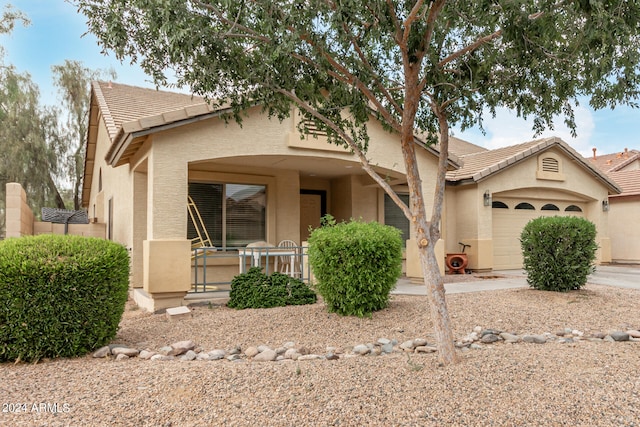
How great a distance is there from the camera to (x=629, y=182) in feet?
58.9

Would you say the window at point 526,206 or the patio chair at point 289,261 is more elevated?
the window at point 526,206

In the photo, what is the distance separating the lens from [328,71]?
522cm

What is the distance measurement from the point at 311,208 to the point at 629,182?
44.0ft

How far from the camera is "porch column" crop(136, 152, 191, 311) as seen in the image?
7.88 metres

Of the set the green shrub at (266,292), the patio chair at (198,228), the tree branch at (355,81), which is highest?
the tree branch at (355,81)

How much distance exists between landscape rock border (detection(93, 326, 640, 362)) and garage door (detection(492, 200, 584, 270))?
28.6 ft

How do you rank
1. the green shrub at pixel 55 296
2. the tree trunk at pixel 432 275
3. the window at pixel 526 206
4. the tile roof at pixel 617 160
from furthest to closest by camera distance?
1. the tile roof at pixel 617 160
2. the window at pixel 526 206
3. the green shrub at pixel 55 296
4. the tree trunk at pixel 432 275

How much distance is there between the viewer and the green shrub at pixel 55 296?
4.89 meters

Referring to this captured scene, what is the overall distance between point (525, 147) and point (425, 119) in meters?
10.3

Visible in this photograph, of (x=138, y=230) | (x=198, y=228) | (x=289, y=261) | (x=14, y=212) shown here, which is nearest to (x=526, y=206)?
(x=289, y=261)

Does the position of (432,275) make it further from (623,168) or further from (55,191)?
(623,168)

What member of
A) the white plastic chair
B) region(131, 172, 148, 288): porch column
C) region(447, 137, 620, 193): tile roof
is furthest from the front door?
region(131, 172, 148, 288): porch column

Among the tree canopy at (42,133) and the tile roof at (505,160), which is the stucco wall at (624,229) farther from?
the tree canopy at (42,133)

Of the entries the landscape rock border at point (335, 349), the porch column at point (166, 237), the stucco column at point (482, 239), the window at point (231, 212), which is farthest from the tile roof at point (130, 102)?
the stucco column at point (482, 239)
